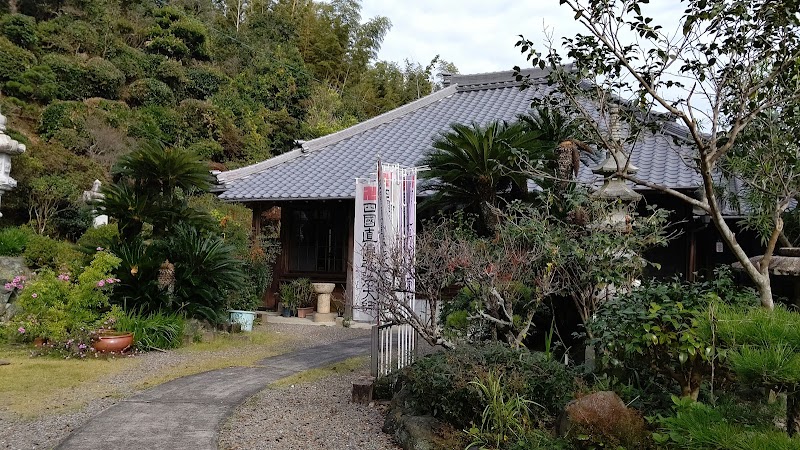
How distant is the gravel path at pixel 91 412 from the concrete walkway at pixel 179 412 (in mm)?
162

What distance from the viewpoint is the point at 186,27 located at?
2195 centimetres

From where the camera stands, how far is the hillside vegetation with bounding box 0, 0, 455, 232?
15148 millimetres

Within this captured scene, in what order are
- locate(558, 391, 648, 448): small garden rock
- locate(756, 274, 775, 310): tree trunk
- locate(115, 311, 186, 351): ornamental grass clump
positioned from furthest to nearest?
locate(115, 311, 186, 351): ornamental grass clump
locate(756, 274, 775, 310): tree trunk
locate(558, 391, 648, 448): small garden rock

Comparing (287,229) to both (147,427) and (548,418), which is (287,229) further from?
(548,418)

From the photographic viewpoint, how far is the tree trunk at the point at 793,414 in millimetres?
2744

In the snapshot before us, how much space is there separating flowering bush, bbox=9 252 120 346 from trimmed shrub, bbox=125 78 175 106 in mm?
13756

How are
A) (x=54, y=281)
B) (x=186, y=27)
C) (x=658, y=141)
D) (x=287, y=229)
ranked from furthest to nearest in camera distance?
(x=186, y=27) < (x=287, y=229) < (x=658, y=141) < (x=54, y=281)

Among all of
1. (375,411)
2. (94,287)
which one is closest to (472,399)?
(375,411)

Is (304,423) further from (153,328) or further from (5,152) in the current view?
(5,152)

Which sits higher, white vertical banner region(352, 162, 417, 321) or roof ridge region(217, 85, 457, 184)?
roof ridge region(217, 85, 457, 184)

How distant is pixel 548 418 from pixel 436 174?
14.2 feet

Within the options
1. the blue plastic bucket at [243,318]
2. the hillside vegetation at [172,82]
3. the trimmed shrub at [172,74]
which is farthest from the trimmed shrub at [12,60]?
the blue plastic bucket at [243,318]

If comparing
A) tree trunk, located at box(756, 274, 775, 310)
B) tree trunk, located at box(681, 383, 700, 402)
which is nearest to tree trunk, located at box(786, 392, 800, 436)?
tree trunk, located at box(681, 383, 700, 402)

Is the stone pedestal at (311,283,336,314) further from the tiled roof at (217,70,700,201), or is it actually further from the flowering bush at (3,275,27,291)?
the flowering bush at (3,275,27,291)
